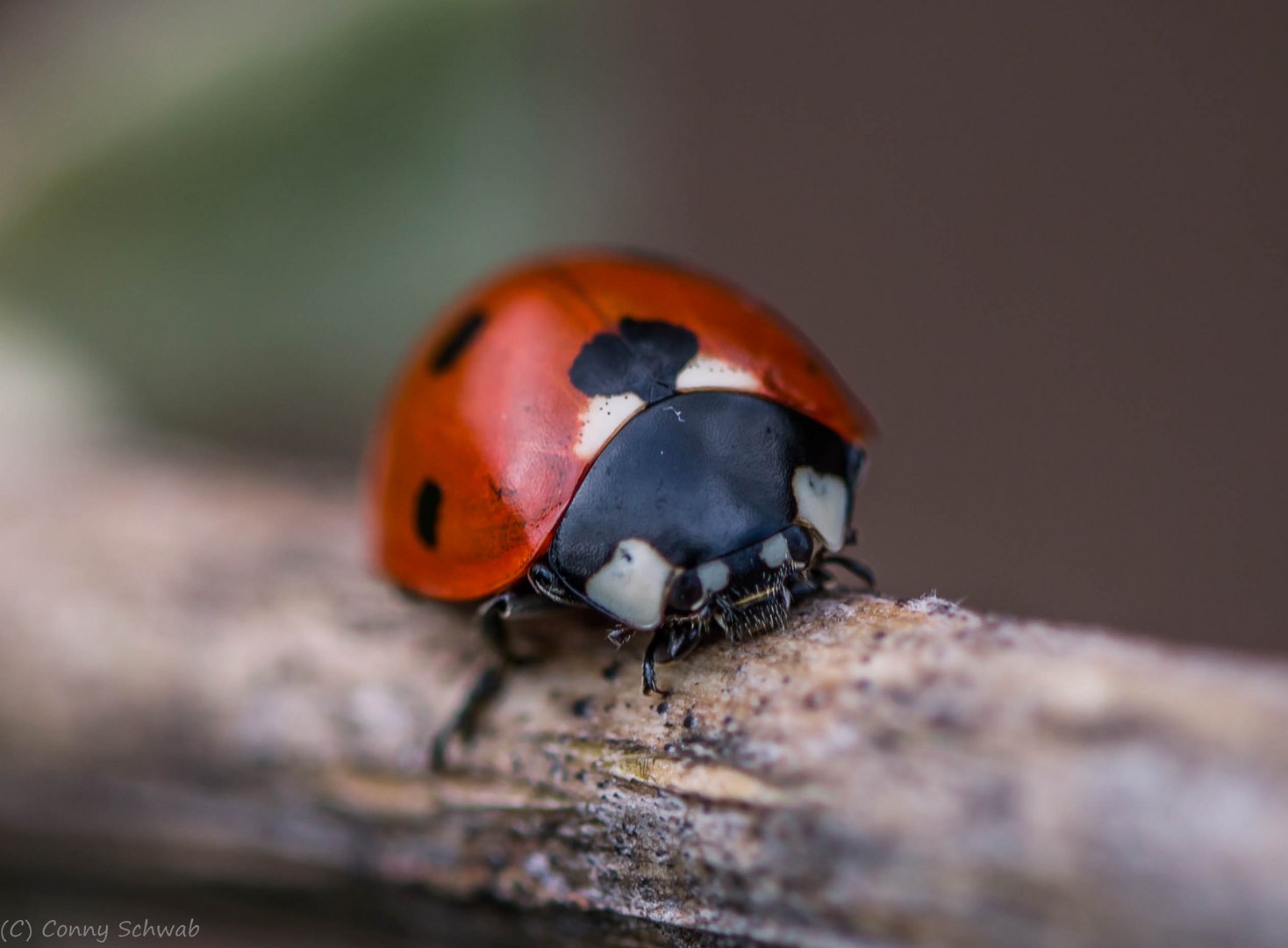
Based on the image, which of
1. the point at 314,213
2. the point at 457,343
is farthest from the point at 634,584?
the point at 314,213

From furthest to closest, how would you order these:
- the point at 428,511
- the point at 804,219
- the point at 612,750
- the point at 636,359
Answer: the point at 804,219, the point at 428,511, the point at 636,359, the point at 612,750

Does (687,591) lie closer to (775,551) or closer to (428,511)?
(775,551)

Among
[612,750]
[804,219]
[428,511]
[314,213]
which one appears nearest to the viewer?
[612,750]

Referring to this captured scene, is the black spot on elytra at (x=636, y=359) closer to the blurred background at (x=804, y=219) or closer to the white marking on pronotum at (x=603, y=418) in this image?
the white marking on pronotum at (x=603, y=418)

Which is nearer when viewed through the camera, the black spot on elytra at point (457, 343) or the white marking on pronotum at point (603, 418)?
the white marking on pronotum at point (603, 418)

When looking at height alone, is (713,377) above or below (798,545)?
above

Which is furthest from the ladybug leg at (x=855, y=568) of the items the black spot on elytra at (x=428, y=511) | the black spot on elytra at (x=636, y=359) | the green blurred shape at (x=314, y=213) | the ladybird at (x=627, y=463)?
the green blurred shape at (x=314, y=213)
